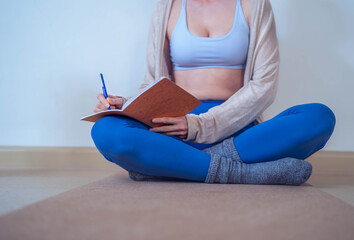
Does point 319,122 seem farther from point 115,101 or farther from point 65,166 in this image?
point 65,166

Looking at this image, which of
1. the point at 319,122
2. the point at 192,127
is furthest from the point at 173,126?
the point at 319,122

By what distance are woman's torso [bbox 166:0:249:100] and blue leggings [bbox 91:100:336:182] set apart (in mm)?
255

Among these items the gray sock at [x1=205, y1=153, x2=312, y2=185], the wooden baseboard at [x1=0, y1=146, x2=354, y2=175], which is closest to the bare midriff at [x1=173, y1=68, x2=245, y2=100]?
the gray sock at [x1=205, y1=153, x2=312, y2=185]

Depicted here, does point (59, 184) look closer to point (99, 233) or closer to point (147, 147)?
point (147, 147)

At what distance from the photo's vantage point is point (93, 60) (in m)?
1.56

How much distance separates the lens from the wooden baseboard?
1.54 metres

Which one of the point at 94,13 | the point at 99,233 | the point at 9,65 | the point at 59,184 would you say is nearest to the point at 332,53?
the point at 94,13

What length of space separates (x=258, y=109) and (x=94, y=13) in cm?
92

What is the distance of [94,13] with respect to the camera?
5.11 feet

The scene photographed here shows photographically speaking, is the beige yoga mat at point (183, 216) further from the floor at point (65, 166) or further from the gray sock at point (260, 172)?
the floor at point (65, 166)

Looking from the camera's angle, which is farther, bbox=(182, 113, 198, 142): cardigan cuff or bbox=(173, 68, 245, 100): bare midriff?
bbox=(173, 68, 245, 100): bare midriff

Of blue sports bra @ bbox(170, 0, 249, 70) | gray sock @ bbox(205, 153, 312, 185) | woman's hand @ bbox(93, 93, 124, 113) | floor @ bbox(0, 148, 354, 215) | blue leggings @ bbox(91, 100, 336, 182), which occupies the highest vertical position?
blue sports bra @ bbox(170, 0, 249, 70)

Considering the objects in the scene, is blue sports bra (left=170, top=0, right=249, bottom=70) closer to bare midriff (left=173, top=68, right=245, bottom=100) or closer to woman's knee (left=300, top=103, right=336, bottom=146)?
bare midriff (left=173, top=68, right=245, bottom=100)

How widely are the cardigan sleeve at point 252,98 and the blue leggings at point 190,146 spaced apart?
0.08 meters
